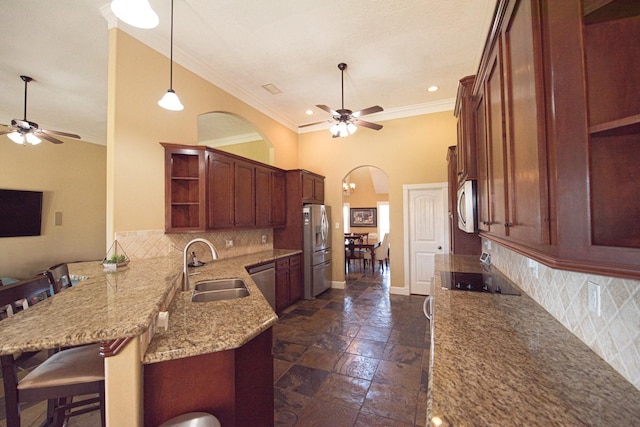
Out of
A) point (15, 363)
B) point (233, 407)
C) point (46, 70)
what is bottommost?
point (233, 407)

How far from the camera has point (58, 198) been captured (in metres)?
5.24

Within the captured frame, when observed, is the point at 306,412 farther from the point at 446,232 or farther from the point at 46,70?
the point at 46,70

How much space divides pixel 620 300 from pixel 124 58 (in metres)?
4.02

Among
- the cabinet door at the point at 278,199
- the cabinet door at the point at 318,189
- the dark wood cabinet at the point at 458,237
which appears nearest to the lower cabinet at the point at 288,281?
the cabinet door at the point at 278,199

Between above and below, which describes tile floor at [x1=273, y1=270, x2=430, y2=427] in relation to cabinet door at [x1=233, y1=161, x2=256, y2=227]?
below

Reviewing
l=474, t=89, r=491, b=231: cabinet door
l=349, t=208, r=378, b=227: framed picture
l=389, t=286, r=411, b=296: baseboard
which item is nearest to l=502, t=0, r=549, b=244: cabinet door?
l=474, t=89, r=491, b=231: cabinet door

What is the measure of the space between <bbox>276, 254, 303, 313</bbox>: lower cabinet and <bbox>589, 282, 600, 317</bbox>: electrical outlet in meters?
3.54

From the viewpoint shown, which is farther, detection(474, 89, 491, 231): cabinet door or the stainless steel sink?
the stainless steel sink

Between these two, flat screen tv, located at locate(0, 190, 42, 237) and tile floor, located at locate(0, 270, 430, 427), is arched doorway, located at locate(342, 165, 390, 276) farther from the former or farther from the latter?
flat screen tv, located at locate(0, 190, 42, 237)

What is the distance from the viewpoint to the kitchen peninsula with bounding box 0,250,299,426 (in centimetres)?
103

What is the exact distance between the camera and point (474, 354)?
110 cm

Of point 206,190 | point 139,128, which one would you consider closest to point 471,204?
point 206,190

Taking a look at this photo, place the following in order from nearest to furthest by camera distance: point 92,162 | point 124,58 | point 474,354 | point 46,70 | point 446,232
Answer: point 474,354 < point 124,58 < point 46,70 < point 446,232 < point 92,162

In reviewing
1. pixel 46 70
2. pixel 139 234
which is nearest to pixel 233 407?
pixel 139 234
